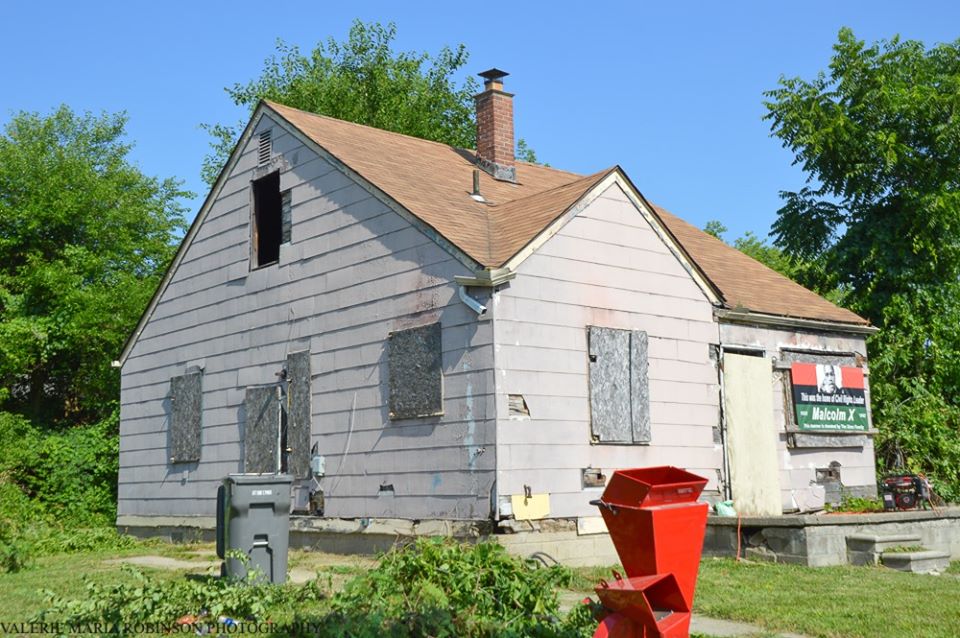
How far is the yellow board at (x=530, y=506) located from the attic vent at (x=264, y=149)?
25.7 feet

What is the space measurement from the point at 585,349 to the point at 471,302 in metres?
1.86

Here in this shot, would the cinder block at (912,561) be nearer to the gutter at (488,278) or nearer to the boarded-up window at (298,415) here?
the gutter at (488,278)

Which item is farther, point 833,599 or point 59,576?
point 59,576

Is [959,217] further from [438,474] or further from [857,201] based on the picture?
[438,474]

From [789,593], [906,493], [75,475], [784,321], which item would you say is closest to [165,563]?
[789,593]

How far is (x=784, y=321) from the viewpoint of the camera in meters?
16.6

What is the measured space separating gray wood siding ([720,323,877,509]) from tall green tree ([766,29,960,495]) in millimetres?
4390

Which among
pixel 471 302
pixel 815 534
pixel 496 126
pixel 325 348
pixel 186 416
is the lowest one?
pixel 815 534

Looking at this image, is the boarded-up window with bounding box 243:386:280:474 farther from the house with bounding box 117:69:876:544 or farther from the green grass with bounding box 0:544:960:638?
the green grass with bounding box 0:544:960:638

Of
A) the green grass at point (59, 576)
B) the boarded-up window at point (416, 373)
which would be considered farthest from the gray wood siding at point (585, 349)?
the green grass at point (59, 576)

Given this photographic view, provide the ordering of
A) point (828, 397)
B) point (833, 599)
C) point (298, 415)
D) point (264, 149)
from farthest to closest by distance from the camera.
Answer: point (828, 397) < point (264, 149) < point (298, 415) < point (833, 599)

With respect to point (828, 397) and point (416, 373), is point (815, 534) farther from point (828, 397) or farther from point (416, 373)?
point (828, 397)

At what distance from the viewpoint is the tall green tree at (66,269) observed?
25.5 m

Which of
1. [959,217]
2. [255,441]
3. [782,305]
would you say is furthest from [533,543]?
[959,217]
